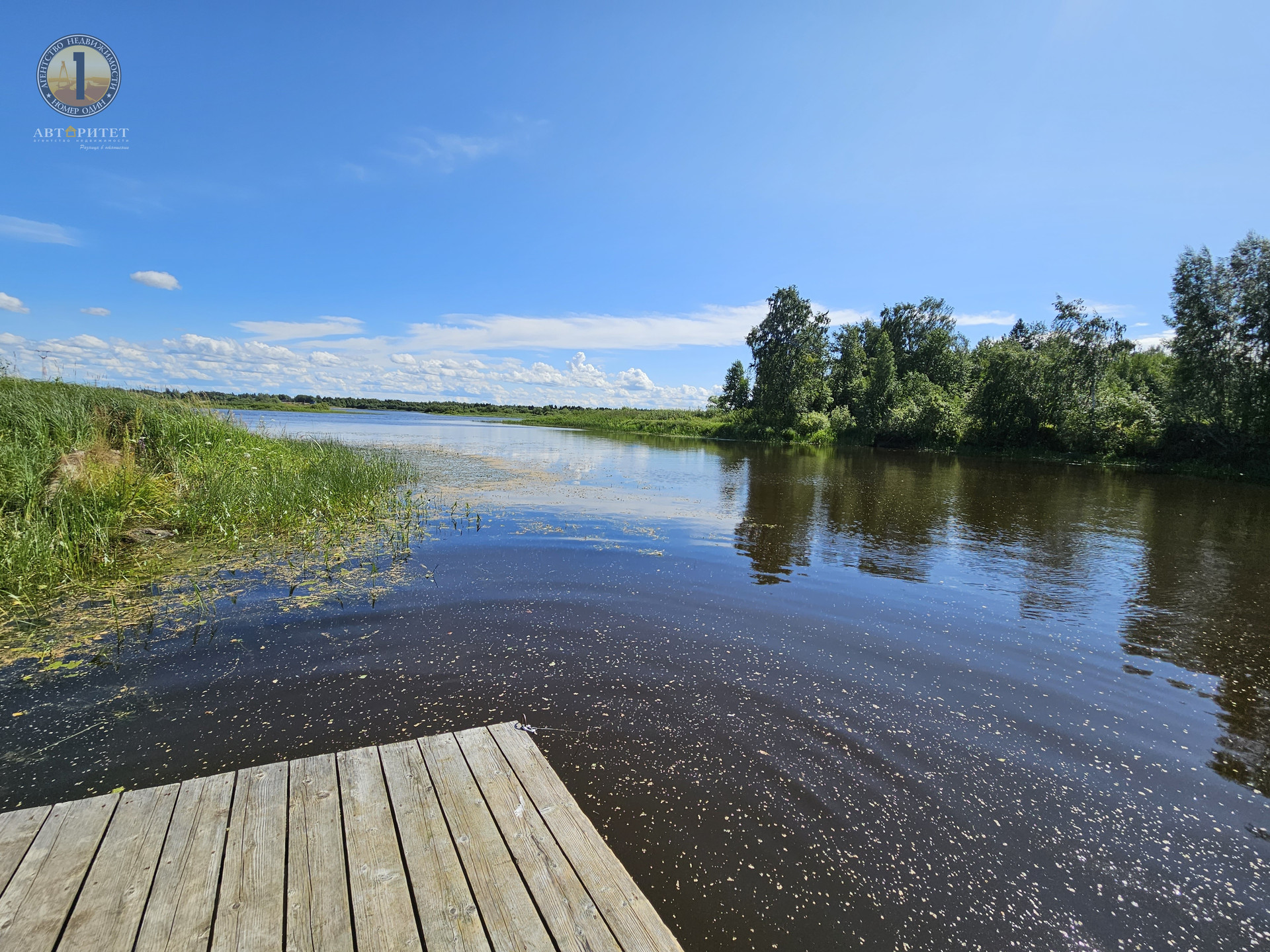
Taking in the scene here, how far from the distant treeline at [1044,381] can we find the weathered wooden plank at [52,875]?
43361 millimetres

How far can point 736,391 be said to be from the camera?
3049 inches

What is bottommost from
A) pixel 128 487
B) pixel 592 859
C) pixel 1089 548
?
pixel 1089 548

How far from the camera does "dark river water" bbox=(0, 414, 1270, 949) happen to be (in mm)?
3223

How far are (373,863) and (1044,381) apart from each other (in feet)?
165

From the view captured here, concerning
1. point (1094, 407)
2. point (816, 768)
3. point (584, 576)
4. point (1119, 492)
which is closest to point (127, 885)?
point (816, 768)

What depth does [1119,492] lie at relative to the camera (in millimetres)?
22047

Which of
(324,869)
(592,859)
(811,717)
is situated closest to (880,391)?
(811,717)

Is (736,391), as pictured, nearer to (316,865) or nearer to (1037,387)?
(1037,387)

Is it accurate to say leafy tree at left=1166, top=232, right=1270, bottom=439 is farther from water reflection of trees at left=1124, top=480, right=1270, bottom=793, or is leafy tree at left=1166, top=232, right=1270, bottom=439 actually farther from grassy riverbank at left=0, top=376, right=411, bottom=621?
grassy riverbank at left=0, top=376, right=411, bottom=621

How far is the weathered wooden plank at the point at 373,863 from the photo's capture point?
7.13 ft

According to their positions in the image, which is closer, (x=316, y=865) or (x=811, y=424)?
(x=316, y=865)

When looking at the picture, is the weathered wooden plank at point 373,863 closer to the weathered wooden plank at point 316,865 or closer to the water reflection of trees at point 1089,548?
the weathered wooden plank at point 316,865

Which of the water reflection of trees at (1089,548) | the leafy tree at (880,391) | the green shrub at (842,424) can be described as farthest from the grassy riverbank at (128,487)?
the leafy tree at (880,391)

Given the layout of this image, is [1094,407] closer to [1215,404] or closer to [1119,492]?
[1215,404]
